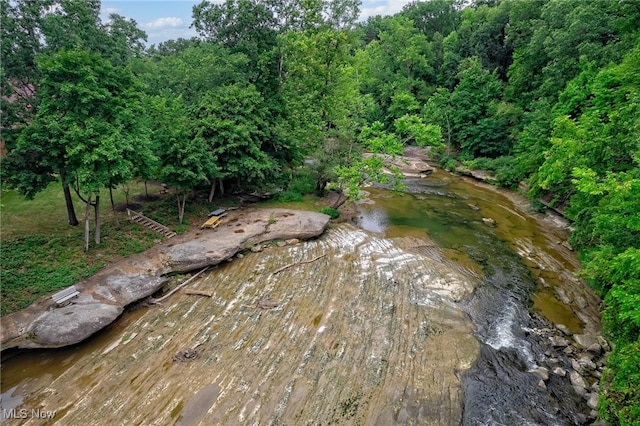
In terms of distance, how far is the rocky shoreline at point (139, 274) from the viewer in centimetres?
1172

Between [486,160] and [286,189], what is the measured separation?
1999 cm

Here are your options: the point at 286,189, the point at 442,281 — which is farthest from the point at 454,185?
the point at 442,281

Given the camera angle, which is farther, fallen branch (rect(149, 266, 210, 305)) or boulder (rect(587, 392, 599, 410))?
fallen branch (rect(149, 266, 210, 305))

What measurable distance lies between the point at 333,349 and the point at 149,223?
12.7 metres

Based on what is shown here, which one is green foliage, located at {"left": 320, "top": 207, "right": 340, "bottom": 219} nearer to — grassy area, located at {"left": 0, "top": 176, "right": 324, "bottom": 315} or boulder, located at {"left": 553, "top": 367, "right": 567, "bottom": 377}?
grassy area, located at {"left": 0, "top": 176, "right": 324, "bottom": 315}

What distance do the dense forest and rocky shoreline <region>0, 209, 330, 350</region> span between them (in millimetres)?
3031

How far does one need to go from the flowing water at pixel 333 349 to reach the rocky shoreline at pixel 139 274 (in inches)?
22.8

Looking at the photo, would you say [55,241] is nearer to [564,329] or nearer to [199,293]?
[199,293]

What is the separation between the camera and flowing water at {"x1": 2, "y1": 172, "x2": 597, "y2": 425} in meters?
9.63

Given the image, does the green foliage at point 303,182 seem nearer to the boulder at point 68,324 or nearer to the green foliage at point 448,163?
the boulder at point 68,324

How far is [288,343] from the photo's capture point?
11.9 meters

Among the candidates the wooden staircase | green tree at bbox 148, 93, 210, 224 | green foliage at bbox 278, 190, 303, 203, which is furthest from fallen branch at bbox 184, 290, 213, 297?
green foliage at bbox 278, 190, 303, 203

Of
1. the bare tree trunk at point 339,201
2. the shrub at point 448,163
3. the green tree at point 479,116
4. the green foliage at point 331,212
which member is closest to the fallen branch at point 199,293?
the green foliage at point 331,212

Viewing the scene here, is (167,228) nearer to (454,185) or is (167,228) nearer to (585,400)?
(585,400)
